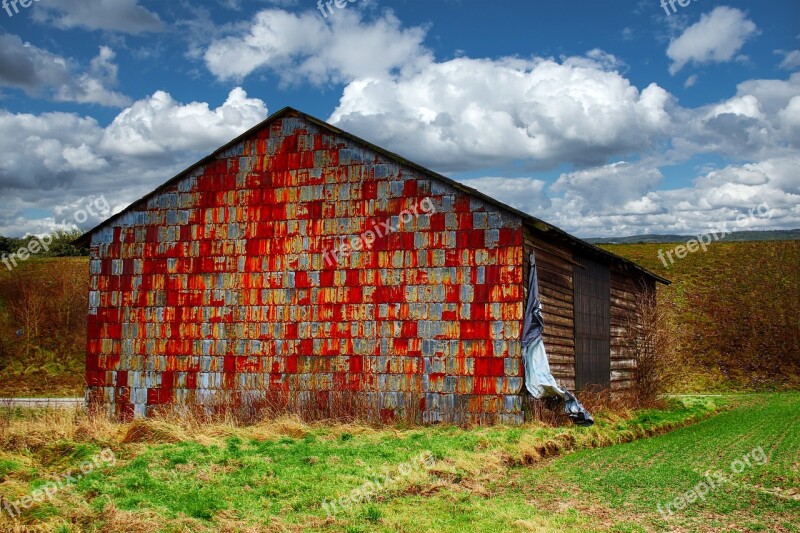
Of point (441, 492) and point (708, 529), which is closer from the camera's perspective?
point (708, 529)

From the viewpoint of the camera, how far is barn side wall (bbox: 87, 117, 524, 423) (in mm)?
17859

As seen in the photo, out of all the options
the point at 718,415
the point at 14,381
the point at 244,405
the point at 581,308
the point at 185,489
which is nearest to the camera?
the point at 185,489

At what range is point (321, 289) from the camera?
63.0 ft

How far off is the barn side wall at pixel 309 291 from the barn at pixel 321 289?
0.04 meters

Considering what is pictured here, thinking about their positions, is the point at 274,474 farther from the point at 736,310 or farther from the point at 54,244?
the point at 54,244

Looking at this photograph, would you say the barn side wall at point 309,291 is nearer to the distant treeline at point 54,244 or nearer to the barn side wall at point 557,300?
the barn side wall at point 557,300

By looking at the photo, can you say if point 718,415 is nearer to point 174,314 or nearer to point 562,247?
point 562,247

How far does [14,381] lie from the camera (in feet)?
129

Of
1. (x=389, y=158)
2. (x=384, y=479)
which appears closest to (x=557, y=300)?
(x=389, y=158)

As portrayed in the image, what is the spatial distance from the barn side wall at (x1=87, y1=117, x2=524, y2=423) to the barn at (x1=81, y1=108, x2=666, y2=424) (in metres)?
0.04

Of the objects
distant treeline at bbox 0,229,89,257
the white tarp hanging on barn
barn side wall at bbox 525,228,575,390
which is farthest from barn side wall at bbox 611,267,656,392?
distant treeline at bbox 0,229,89,257

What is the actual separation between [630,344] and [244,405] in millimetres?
14620

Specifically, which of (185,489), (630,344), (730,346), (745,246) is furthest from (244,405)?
(745,246)

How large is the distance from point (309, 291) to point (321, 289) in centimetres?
33
